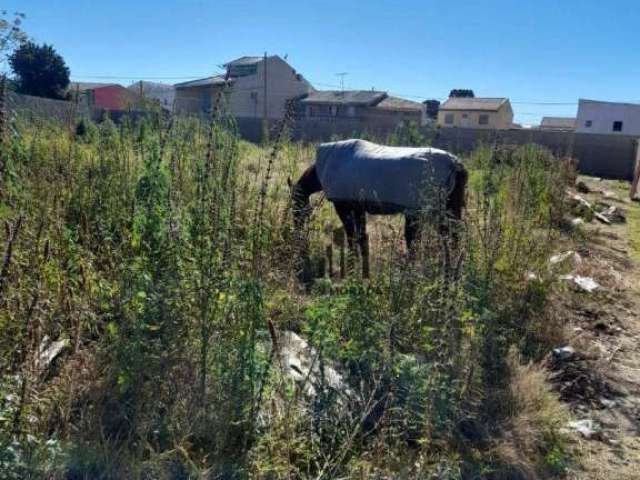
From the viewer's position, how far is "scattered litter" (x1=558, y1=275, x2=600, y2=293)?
511 centimetres

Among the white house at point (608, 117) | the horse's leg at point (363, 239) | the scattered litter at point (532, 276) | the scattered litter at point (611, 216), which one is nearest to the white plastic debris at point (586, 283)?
the scattered litter at point (532, 276)

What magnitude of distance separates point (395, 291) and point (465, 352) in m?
0.54

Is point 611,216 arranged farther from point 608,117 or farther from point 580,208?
point 608,117

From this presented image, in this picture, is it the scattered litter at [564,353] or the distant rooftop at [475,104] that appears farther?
the distant rooftop at [475,104]

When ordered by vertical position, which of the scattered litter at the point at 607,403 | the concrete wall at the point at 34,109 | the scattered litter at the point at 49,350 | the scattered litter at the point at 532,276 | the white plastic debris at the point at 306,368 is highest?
the concrete wall at the point at 34,109

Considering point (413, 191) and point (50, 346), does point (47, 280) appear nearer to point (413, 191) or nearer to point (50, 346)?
point (50, 346)

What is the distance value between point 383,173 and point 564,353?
2.07 meters

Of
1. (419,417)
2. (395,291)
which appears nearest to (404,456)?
(419,417)

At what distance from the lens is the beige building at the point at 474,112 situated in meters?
45.8

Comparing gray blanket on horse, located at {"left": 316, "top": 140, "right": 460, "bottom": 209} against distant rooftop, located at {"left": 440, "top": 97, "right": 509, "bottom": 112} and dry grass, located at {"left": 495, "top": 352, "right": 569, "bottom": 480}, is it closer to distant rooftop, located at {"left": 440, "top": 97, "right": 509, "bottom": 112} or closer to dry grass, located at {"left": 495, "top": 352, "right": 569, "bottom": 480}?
dry grass, located at {"left": 495, "top": 352, "right": 569, "bottom": 480}

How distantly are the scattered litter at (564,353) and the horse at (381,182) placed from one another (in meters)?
1.35

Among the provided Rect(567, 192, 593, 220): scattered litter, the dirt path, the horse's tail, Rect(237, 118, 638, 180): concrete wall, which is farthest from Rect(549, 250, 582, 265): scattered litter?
Rect(237, 118, 638, 180): concrete wall

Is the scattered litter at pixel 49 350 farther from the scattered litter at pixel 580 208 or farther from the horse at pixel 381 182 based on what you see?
the scattered litter at pixel 580 208

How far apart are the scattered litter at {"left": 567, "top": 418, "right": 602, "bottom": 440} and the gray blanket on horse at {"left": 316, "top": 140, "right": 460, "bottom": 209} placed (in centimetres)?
190
